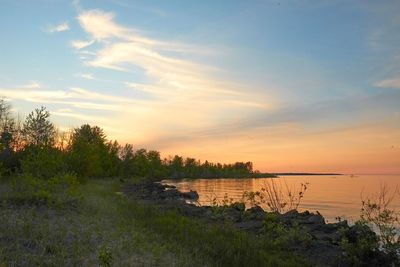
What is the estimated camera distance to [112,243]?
10078 mm

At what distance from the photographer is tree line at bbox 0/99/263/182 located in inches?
813

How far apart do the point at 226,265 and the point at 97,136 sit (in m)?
75.0

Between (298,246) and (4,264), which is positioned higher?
(4,264)

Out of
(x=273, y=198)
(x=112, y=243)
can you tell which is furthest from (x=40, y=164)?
(x=273, y=198)

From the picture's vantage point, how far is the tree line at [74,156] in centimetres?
2064

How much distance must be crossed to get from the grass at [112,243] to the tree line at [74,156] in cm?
587

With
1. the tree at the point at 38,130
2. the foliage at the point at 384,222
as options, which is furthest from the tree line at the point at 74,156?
the foliage at the point at 384,222

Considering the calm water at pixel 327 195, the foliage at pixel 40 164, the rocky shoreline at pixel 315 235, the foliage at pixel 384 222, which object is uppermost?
the foliage at pixel 40 164

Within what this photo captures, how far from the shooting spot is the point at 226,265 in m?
8.77

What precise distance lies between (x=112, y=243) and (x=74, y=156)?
26.0 m

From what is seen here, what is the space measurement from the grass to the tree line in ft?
19.3

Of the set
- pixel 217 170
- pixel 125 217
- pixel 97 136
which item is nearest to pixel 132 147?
pixel 97 136

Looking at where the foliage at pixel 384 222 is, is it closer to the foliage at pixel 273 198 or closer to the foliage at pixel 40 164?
the foliage at pixel 273 198

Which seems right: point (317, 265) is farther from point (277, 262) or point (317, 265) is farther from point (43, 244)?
point (43, 244)
